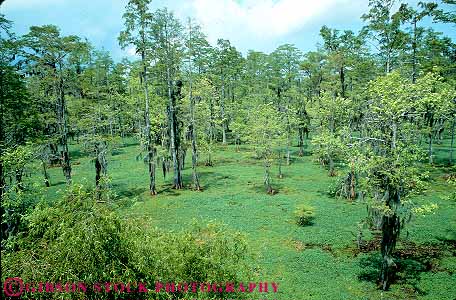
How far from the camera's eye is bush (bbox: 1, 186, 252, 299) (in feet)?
30.1

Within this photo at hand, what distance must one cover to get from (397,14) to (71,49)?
33.0 metres

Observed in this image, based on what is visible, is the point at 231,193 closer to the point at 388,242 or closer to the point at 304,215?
the point at 304,215

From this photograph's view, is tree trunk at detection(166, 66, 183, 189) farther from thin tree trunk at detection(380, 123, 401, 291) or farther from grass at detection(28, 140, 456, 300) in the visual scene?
thin tree trunk at detection(380, 123, 401, 291)

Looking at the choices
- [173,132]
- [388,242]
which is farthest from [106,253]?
[173,132]

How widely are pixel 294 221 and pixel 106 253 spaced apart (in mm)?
23519

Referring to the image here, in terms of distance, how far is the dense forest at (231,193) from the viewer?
33.8 ft

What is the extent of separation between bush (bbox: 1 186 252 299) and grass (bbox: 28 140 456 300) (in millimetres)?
1460

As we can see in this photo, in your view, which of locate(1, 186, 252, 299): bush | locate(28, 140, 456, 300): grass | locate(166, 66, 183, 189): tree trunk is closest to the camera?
locate(1, 186, 252, 299): bush

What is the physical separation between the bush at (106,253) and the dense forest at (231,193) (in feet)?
0.15

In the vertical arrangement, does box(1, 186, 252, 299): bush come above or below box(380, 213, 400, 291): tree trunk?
above

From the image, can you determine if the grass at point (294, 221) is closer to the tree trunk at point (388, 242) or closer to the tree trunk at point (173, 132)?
the tree trunk at point (388, 242)

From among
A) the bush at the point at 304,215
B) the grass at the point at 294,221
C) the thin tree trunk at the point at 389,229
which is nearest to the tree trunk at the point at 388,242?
the thin tree trunk at the point at 389,229

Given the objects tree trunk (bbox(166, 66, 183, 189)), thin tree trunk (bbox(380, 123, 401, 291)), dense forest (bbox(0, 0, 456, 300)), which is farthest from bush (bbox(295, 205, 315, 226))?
tree trunk (bbox(166, 66, 183, 189))

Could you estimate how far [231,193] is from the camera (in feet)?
130
